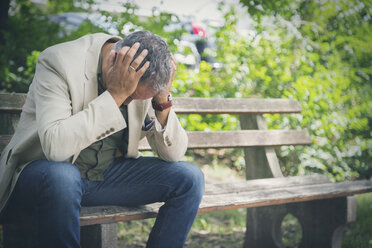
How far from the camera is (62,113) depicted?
5.85 ft

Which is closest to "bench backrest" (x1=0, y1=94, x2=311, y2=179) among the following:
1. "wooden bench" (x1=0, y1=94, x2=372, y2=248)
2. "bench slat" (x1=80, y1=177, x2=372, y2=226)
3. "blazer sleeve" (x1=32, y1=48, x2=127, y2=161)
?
"wooden bench" (x1=0, y1=94, x2=372, y2=248)

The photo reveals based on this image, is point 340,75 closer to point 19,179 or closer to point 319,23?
point 319,23

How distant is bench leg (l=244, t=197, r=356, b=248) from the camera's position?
110 inches

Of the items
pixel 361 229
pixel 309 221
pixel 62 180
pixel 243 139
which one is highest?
pixel 62 180

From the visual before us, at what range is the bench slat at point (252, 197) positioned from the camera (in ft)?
6.38

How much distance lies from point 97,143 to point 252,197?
0.99 metres

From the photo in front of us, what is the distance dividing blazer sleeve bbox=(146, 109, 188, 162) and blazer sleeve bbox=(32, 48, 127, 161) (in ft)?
1.10

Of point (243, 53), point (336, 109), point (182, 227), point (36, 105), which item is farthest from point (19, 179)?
point (336, 109)

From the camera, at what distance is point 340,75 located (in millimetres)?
4652

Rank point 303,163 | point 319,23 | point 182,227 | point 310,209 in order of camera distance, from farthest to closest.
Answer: point 319,23, point 303,163, point 310,209, point 182,227

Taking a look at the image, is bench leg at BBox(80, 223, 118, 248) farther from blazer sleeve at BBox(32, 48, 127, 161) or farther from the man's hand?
the man's hand

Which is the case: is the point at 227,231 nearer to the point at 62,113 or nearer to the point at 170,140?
the point at 170,140

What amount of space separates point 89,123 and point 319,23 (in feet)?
13.2

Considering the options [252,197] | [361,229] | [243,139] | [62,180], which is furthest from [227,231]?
[62,180]
